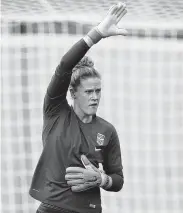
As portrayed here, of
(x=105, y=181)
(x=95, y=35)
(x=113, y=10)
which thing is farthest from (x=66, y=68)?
(x=105, y=181)

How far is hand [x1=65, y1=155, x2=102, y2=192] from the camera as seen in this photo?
2258mm

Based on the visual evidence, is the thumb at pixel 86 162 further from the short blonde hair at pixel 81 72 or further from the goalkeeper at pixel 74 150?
the short blonde hair at pixel 81 72

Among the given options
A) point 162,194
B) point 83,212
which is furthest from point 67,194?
point 162,194

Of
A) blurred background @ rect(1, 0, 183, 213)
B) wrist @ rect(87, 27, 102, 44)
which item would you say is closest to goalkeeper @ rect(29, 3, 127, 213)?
wrist @ rect(87, 27, 102, 44)

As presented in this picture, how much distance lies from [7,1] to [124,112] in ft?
3.27

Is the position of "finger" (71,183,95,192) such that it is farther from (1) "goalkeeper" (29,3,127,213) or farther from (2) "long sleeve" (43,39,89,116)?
(2) "long sleeve" (43,39,89,116)

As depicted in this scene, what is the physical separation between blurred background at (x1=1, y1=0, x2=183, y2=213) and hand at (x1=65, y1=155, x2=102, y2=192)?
4.54 ft

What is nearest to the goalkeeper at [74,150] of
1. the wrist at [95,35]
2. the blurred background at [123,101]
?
the wrist at [95,35]

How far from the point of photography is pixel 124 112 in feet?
12.1

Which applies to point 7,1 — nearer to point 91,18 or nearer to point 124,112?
point 91,18

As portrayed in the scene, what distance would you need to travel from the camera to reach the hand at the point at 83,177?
7.41ft

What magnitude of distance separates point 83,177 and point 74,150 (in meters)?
0.11

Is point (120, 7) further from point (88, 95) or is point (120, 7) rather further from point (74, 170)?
point (74, 170)

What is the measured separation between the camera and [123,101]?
12.1 ft
